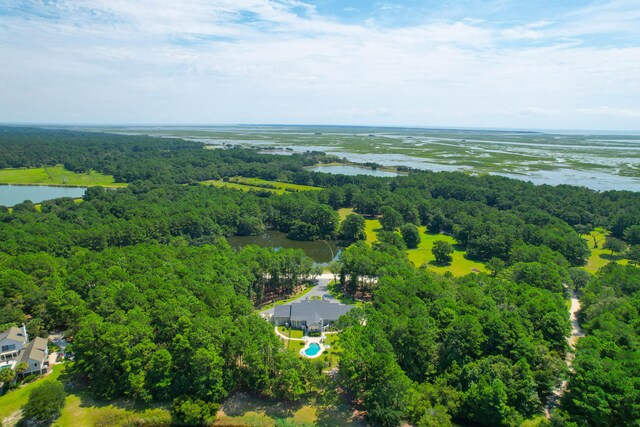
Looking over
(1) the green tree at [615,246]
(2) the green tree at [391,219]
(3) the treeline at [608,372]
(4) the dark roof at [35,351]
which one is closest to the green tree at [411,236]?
(2) the green tree at [391,219]

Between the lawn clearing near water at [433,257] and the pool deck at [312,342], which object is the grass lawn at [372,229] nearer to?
the lawn clearing near water at [433,257]

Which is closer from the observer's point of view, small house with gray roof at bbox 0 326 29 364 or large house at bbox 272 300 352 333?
small house with gray roof at bbox 0 326 29 364

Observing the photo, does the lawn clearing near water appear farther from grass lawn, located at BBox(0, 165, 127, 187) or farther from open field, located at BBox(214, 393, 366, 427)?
grass lawn, located at BBox(0, 165, 127, 187)

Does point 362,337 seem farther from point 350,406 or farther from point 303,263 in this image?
point 303,263

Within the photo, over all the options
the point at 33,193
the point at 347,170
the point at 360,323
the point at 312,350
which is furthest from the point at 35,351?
the point at 347,170

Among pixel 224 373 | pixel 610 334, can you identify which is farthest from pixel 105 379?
pixel 610 334

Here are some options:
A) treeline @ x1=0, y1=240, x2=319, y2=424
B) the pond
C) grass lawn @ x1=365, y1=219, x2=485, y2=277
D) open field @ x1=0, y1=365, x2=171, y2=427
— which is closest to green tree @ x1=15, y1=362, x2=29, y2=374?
open field @ x1=0, y1=365, x2=171, y2=427
